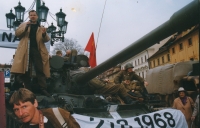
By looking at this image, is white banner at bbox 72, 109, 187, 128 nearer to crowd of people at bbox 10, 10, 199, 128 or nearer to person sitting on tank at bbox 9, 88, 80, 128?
crowd of people at bbox 10, 10, 199, 128

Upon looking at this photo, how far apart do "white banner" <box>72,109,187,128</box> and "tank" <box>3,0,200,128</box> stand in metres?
0.18

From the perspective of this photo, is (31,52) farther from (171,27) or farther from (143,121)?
(171,27)

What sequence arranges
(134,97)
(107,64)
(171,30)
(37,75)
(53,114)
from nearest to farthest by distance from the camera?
(171,30) → (53,114) → (107,64) → (37,75) → (134,97)

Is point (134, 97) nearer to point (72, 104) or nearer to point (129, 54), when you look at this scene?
point (72, 104)

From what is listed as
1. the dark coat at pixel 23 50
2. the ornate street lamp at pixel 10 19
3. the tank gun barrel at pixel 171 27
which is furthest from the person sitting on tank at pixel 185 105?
the ornate street lamp at pixel 10 19

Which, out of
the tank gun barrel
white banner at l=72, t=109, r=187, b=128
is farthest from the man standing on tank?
the tank gun barrel

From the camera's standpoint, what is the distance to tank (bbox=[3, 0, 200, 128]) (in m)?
2.20

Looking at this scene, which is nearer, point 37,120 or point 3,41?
point 37,120

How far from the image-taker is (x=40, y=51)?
16.0 feet

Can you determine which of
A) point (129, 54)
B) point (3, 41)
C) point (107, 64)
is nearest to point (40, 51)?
point (107, 64)

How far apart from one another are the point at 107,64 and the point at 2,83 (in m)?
1.48

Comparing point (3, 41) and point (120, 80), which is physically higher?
point (3, 41)

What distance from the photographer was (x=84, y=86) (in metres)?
5.72

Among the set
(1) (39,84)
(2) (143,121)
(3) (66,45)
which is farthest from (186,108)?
(3) (66,45)
